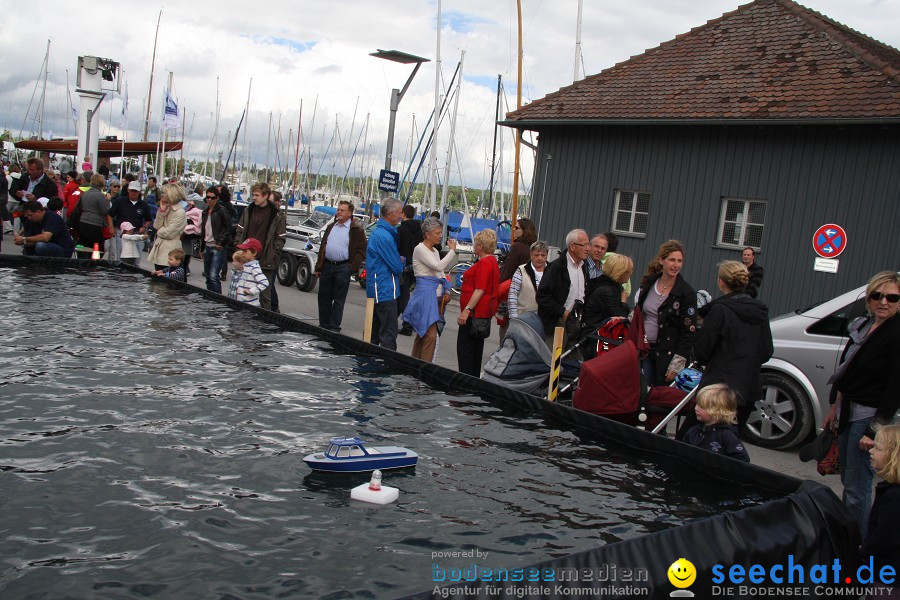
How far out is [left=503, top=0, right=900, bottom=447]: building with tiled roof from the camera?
57.5ft

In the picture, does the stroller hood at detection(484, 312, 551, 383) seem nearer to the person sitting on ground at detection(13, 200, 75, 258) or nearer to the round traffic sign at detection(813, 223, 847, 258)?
the round traffic sign at detection(813, 223, 847, 258)

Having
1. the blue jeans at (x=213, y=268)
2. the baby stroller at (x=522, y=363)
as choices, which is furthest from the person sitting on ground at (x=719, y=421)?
A: the blue jeans at (x=213, y=268)

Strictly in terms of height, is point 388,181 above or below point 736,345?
above

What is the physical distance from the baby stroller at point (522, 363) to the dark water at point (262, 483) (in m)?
0.65

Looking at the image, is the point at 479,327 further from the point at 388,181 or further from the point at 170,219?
the point at 388,181

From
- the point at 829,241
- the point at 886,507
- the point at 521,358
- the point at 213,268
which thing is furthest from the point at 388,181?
the point at 886,507

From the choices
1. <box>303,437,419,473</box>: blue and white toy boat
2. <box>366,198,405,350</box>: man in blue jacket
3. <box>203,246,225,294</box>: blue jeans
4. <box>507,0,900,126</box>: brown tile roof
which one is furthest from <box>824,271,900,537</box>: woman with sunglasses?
<box>507,0,900,126</box>: brown tile roof

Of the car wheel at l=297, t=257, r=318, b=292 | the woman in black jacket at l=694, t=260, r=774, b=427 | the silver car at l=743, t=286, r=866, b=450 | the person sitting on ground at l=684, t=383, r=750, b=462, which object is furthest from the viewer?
the car wheel at l=297, t=257, r=318, b=292

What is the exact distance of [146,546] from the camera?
12.7 ft

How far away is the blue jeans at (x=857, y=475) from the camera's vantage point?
5426 mm

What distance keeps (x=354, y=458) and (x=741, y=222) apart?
16614 millimetres

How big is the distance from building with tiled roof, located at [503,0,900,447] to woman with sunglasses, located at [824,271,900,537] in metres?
11.8

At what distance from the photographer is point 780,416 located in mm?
8766

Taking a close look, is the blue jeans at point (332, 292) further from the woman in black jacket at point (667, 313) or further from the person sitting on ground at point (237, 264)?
the woman in black jacket at point (667, 313)
